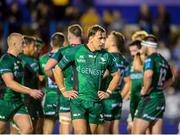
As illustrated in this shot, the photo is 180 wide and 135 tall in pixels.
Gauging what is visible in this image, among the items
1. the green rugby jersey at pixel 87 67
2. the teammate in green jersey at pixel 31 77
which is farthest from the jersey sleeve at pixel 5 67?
the green rugby jersey at pixel 87 67

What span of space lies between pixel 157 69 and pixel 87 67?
2.12 metres

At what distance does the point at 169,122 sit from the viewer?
21656 mm

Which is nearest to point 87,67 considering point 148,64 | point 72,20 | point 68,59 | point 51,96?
point 68,59

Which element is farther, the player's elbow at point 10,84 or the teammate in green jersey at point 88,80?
the player's elbow at point 10,84

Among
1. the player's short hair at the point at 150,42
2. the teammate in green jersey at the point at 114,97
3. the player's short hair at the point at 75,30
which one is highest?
the player's short hair at the point at 75,30

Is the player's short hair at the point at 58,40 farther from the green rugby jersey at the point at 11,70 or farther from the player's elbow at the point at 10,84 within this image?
the player's elbow at the point at 10,84

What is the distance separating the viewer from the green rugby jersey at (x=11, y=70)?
1323 centimetres

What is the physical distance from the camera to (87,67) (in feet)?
40.9

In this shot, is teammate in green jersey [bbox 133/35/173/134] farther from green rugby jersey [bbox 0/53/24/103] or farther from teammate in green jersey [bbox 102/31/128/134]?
green rugby jersey [bbox 0/53/24/103]

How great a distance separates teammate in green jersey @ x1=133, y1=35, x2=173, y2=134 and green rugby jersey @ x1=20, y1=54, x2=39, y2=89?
7.50ft

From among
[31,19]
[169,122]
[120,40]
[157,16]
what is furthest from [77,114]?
[157,16]

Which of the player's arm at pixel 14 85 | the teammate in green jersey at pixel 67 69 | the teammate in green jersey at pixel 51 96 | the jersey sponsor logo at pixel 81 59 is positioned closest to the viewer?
the jersey sponsor logo at pixel 81 59

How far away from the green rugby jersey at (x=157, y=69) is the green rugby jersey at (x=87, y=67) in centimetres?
154

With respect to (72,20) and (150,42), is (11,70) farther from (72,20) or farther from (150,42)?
(72,20)
